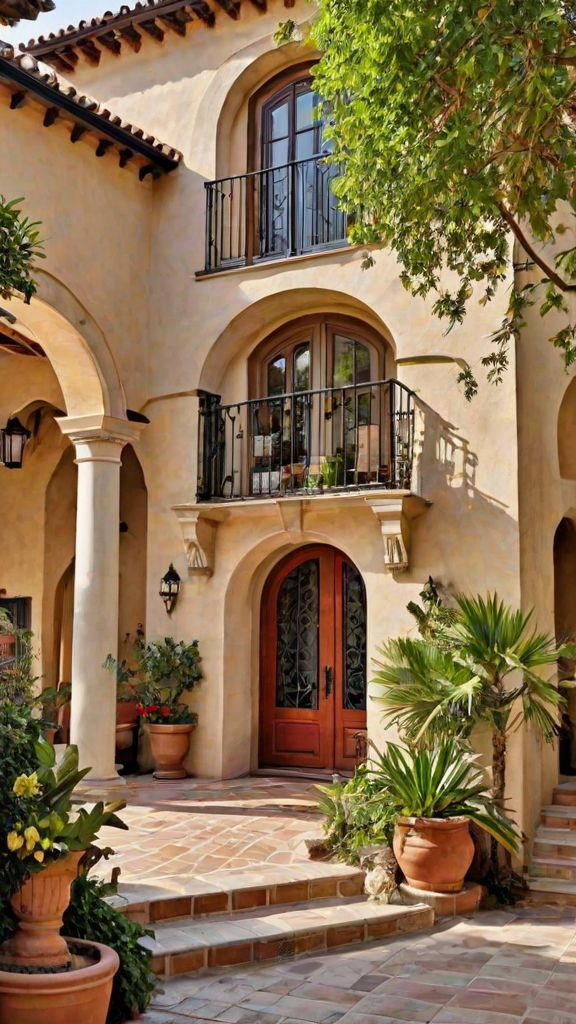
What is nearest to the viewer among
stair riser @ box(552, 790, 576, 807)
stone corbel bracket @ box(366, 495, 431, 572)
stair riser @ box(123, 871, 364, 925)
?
stair riser @ box(123, 871, 364, 925)

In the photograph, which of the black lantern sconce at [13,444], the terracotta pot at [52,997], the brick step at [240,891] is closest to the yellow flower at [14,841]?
the terracotta pot at [52,997]

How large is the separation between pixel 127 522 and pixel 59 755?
4.21 metres

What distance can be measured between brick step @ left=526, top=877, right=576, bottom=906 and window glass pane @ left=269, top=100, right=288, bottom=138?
31.2 feet

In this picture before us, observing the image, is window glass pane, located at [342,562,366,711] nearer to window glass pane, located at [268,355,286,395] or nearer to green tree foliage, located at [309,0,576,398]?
window glass pane, located at [268,355,286,395]

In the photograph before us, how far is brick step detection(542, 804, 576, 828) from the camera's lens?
407 inches

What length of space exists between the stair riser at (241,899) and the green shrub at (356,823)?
0.99ft

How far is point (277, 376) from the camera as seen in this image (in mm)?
12773

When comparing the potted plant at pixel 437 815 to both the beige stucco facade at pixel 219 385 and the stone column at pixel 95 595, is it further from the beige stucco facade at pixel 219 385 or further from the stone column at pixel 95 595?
the stone column at pixel 95 595

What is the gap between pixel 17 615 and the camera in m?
15.0

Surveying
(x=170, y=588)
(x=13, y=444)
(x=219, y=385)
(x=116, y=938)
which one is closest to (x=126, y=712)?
(x=170, y=588)

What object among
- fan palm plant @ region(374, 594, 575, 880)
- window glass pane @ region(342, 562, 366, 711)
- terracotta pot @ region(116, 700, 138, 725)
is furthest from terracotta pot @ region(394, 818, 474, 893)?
terracotta pot @ region(116, 700, 138, 725)

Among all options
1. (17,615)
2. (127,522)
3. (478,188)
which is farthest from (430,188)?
(17,615)

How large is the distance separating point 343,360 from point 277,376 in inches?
37.6

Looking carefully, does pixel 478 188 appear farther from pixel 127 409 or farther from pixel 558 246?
pixel 127 409
